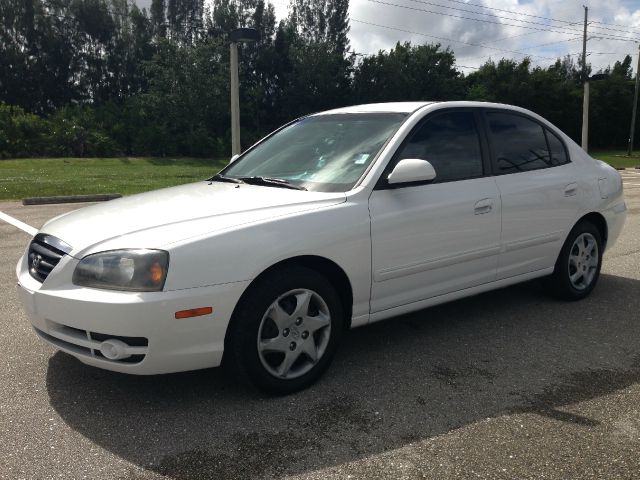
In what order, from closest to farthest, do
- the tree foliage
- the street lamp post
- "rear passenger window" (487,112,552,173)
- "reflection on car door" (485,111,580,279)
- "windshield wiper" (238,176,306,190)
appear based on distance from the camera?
"windshield wiper" (238,176,306,190) → "reflection on car door" (485,111,580,279) → "rear passenger window" (487,112,552,173) → the street lamp post → the tree foliage

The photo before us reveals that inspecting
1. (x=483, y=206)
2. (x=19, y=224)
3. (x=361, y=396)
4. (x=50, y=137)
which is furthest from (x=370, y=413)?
(x=50, y=137)

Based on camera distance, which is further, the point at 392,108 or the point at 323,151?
the point at 392,108

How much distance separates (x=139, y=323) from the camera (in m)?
2.93

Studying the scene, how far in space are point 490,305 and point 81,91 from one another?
6019 cm

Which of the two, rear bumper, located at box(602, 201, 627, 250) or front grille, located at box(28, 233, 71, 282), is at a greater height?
front grille, located at box(28, 233, 71, 282)

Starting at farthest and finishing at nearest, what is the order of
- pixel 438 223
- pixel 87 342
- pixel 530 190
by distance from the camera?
1. pixel 530 190
2. pixel 438 223
3. pixel 87 342

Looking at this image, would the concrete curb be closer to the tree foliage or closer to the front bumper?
the front bumper

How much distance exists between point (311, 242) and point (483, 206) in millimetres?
1499

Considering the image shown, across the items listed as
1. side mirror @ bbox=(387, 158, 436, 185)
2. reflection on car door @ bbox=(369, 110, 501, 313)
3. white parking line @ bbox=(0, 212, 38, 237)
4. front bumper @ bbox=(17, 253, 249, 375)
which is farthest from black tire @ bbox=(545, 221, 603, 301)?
white parking line @ bbox=(0, 212, 38, 237)

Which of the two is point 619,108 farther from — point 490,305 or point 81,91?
point 490,305

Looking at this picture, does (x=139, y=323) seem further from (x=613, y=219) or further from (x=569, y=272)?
(x=613, y=219)

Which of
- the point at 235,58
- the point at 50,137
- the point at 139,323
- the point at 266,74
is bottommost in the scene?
the point at 139,323

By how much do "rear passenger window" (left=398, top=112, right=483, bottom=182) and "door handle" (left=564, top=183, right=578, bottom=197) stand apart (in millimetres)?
977

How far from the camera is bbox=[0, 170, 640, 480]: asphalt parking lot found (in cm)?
274
